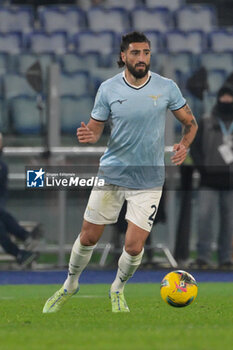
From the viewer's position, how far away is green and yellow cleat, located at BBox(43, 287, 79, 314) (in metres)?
7.96

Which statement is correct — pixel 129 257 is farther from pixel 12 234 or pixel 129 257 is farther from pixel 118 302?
pixel 12 234

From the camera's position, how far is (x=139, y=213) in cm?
773

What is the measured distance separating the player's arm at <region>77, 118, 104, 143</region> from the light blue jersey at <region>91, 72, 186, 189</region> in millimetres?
63

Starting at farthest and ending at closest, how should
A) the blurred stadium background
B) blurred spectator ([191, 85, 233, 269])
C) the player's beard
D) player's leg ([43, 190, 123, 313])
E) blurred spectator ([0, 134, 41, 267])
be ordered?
the blurred stadium background < blurred spectator ([0, 134, 41, 267]) < blurred spectator ([191, 85, 233, 269]) < player's leg ([43, 190, 123, 313]) < the player's beard

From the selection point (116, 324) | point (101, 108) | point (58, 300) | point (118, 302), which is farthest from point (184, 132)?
point (116, 324)

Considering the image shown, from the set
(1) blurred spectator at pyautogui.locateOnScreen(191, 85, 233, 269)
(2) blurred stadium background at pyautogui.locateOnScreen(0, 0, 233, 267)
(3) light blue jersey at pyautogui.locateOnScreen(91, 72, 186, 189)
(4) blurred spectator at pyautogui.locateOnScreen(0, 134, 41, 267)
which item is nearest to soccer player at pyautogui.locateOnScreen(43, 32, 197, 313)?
(3) light blue jersey at pyautogui.locateOnScreen(91, 72, 186, 189)

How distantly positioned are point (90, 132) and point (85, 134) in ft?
0.19

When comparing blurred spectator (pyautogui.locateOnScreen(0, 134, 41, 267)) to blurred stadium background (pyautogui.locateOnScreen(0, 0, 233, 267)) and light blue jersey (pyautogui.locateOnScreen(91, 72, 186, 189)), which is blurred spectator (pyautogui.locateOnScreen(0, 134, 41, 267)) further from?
light blue jersey (pyautogui.locateOnScreen(91, 72, 186, 189))

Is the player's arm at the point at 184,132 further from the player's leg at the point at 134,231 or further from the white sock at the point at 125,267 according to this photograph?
the white sock at the point at 125,267

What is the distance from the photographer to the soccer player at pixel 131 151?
305 inches

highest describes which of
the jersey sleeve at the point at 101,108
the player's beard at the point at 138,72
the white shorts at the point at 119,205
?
the player's beard at the point at 138,72

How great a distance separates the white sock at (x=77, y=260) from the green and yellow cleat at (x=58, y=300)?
0.14ft

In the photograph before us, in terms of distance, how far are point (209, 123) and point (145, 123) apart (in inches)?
245

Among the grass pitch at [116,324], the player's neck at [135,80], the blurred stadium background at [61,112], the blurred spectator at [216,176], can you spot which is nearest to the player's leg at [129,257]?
the grass pitch at [116,324]
